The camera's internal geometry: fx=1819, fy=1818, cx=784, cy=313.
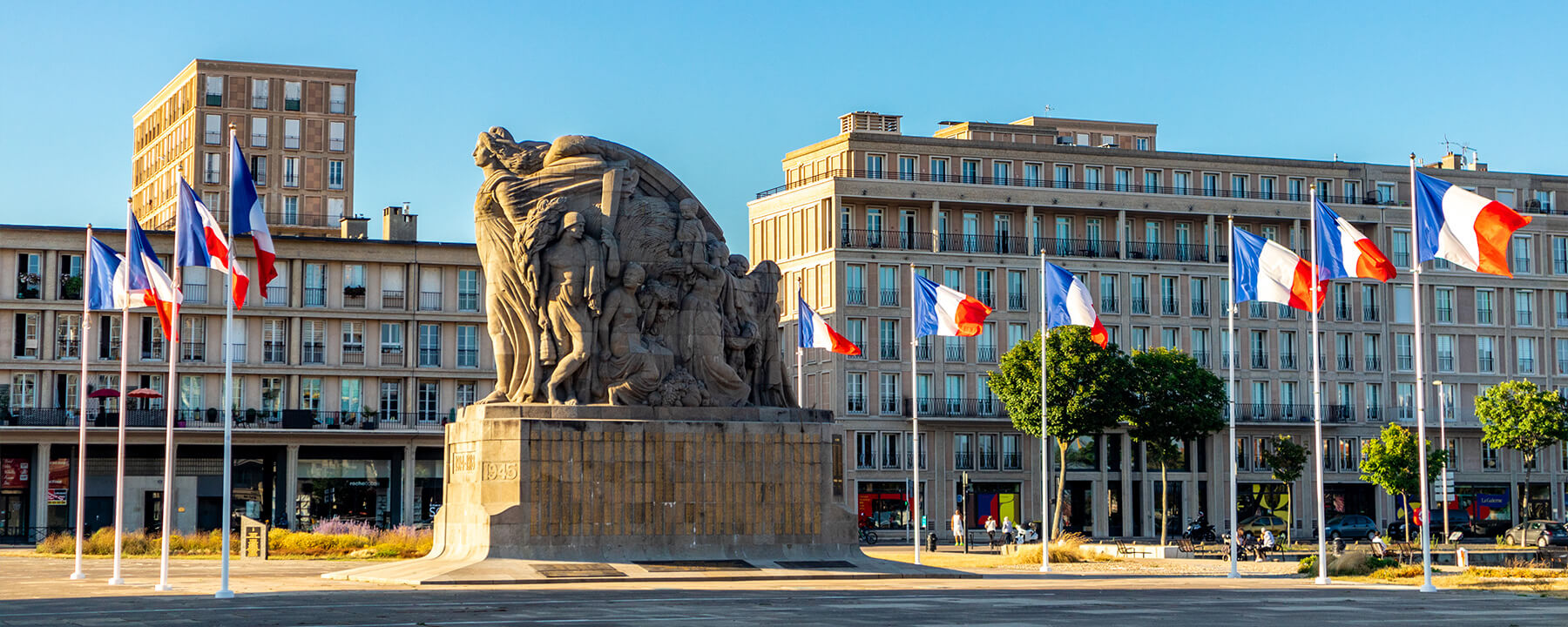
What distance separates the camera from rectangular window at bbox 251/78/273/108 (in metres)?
111

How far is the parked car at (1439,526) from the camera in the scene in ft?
277

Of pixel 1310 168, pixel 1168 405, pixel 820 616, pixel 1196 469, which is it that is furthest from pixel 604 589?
pixel 1310 168

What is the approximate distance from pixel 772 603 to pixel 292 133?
3435 inches

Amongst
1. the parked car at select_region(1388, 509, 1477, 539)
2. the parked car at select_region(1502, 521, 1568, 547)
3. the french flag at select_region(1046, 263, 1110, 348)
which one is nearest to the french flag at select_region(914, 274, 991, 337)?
the french flag at select_region(1046, 263, 1110, 348)

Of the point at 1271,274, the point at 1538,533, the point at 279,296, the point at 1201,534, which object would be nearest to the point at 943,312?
the point at 1271,274

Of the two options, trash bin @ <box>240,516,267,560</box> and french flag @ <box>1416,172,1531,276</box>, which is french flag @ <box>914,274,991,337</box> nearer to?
french flag @ <box>1416,172,1531,276</box>

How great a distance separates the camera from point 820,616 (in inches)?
1109

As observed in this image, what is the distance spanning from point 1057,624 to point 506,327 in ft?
61.7

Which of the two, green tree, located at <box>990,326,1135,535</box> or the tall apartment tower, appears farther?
the tall apartment tower

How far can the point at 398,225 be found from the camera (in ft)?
299

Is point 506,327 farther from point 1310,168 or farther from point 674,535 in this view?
point 1310,168

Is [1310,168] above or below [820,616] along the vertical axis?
above

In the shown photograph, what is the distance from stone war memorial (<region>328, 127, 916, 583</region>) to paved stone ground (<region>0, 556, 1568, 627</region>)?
3643 millimetres

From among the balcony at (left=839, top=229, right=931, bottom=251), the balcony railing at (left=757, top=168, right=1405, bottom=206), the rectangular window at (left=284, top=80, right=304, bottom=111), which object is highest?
the rectangular window at (left=284, top=80, right=304, bottom=111)
